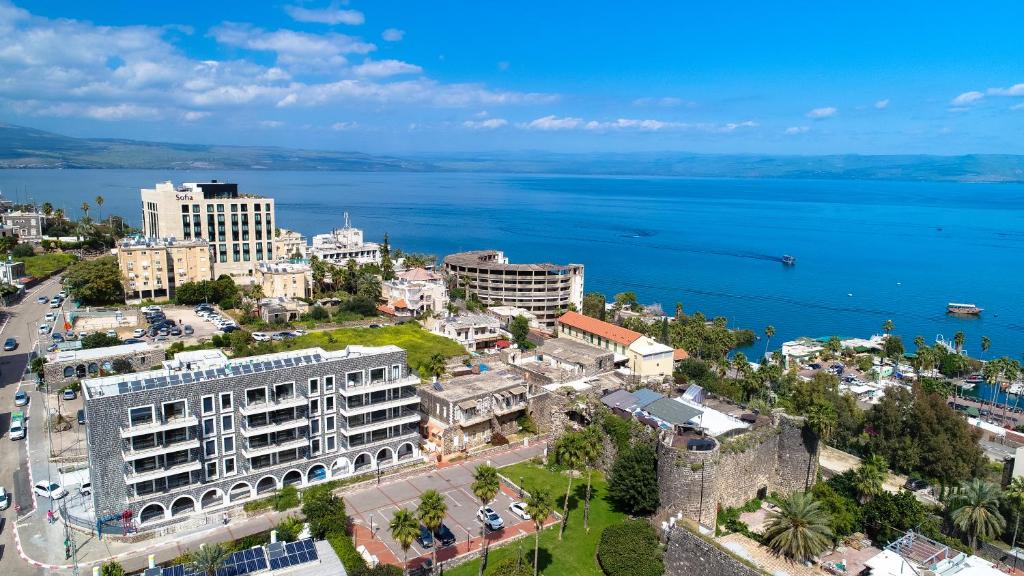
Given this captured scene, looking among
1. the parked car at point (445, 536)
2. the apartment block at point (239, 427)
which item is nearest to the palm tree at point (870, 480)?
the parked car at point (445, 536)

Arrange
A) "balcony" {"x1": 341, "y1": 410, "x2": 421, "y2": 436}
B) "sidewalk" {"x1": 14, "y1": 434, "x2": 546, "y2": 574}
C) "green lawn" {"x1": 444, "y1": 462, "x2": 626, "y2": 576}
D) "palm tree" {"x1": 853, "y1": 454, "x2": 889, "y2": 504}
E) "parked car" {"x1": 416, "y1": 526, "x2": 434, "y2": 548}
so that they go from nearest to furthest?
1. "sidewalk" {"x1": 14, "y1": 434, "x2": 546, "y2": 574}
2. "green lawn" {"x1": 444, "y1": 462, "x2": 626, "y2": 576}
3. "parked car" {"x1": 416, "y1": 526, "x2": 434, "y2": 548}
4. "palm tree" {"x1": 853, "y1": 454, "x2": 889, "y2": 504}
5. "balcony" {"x1": 341, "y1": 410, "x2": 421, "y2": 436}

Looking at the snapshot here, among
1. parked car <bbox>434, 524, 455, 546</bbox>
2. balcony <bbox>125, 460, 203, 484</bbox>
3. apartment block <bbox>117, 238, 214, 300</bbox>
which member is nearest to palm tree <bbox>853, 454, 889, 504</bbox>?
parked car <bbox>434, 524, 455, 546</bbox>

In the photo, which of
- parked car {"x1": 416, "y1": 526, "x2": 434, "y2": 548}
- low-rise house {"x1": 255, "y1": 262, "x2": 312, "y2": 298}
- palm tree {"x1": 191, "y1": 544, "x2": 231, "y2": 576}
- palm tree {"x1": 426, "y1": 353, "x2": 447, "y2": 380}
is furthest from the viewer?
low-rise house {"x1": 255, "y1": 262, "x2": 312, "y2": 298}

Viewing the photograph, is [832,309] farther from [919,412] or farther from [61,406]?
[61,406]

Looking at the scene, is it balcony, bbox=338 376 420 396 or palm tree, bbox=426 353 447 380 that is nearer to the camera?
balcony, bbox=338 376 420 396

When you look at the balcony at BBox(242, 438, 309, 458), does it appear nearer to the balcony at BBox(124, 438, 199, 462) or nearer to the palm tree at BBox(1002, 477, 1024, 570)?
the balcony at BBox(124, 438, 199, 462)

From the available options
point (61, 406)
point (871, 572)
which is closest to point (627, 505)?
point (871, 572)

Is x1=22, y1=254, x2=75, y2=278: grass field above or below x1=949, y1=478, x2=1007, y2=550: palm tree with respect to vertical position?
above

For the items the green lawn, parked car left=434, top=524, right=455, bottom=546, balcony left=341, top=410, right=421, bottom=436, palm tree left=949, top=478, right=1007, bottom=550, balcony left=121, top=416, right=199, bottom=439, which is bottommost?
the green lawn
